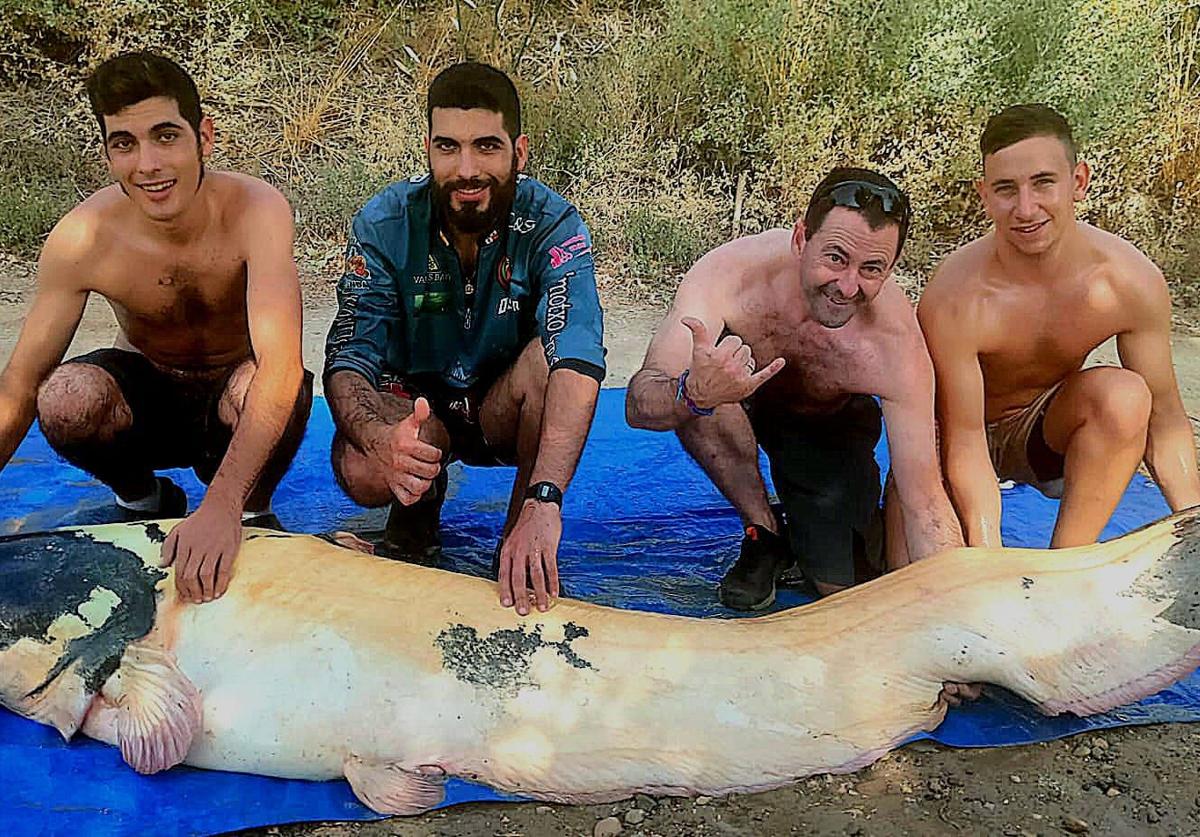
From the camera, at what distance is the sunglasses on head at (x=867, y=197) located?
2693 millimetres

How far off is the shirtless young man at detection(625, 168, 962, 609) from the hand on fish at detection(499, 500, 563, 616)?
47 cm

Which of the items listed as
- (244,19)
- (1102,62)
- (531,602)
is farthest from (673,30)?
(531,602)

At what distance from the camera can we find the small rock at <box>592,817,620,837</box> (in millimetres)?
2092

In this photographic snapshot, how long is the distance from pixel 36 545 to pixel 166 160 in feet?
3.24

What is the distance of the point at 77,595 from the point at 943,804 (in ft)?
5.84

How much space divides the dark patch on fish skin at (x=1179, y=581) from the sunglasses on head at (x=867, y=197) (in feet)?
3.26

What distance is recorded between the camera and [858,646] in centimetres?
216

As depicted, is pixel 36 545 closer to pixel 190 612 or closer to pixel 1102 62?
pixel 190 612

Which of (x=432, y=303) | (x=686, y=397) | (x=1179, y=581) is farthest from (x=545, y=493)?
(x=1179, y=581)

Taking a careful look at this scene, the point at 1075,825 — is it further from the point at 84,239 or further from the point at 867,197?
the point at 84,239

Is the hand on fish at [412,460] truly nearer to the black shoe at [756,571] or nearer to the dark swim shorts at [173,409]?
the dark swim shorts at [173,409]

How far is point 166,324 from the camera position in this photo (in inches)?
119

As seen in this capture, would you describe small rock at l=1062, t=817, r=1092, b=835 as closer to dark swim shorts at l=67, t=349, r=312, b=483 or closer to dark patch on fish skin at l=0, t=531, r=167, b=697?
dark patch on fish skin at l=0, t=531, r=167, b=697

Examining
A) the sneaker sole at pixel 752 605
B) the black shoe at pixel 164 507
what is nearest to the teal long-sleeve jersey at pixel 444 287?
the black shoe at pixel 164 507
